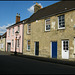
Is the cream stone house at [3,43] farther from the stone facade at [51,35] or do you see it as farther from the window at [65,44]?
the window at [65,44]

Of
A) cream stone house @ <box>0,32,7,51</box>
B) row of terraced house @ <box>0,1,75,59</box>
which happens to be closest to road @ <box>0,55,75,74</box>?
row of terraced house @ <box>0,1,75,59</box>

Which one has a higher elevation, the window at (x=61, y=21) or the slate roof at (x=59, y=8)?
the slate roof at (x=59, y=8)

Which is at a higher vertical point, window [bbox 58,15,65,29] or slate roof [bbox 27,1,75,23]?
slate roof [bbox 27,1,75,23]

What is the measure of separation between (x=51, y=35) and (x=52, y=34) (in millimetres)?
256

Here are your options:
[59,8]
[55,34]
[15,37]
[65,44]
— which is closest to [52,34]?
[55,34]

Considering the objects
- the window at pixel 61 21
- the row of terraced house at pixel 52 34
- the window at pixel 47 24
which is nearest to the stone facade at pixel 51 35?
the row of terraced house at pixel 52 34

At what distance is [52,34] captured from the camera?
16.8 meters

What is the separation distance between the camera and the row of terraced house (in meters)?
14.5

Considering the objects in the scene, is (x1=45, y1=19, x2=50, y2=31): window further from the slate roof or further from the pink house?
the pink house

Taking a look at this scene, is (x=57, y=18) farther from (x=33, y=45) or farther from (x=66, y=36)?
A: (x=33, y=45)

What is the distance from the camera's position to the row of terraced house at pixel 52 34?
14539 millimetres

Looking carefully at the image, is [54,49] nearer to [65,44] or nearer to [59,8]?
[65,44]

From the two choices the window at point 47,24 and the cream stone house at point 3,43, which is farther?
the cream stone house at point 3,43

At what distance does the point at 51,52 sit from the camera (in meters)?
16.8
